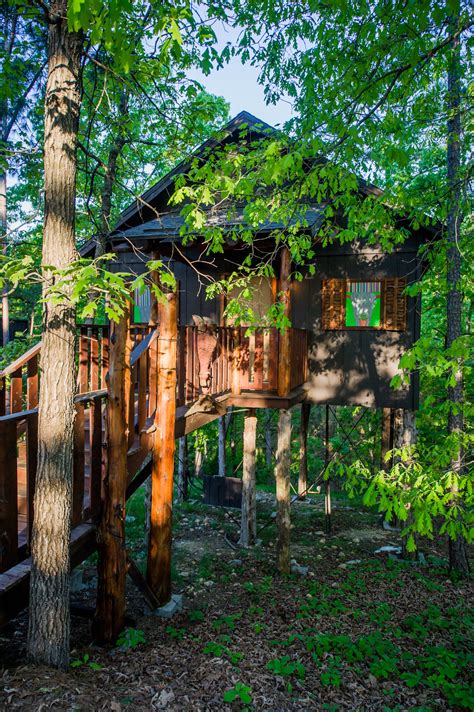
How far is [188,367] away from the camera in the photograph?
6973 millimetres

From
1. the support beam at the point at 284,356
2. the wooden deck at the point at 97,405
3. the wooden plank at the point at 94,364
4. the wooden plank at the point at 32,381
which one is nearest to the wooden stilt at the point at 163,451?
the wooden deck at the point at 97,405

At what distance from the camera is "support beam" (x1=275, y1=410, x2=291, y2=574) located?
888cm

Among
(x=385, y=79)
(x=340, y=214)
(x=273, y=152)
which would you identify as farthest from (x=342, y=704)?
(x=340, y=214)

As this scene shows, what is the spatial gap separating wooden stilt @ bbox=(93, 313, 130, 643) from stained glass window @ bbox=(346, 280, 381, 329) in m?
6.33

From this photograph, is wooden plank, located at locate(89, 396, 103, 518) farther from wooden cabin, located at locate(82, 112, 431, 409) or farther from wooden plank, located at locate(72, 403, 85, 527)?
wooden cabin, located at locate(82, 112, 431, 409)

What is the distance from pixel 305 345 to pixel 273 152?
563cm

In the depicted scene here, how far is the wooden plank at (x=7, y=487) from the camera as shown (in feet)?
11.8

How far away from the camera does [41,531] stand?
3.66 m

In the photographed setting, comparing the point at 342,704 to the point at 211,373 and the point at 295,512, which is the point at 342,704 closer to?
Result: the point at 211,373

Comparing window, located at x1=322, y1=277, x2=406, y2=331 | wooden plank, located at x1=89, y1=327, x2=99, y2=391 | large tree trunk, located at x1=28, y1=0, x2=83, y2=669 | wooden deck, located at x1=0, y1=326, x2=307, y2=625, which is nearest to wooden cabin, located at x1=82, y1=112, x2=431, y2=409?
window, located at x1=322, y1=277, x2=406, y2=331

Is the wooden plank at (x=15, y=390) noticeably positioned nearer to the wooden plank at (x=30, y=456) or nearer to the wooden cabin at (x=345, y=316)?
the wooden plank at (x=30, y=456)

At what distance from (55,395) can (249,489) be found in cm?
765

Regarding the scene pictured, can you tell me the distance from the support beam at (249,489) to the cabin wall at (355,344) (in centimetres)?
150

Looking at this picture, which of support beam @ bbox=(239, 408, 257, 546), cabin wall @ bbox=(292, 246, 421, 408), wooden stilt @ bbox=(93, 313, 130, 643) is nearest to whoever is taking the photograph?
wooden stilt @ bbox=(93, 313, 130, 643)
